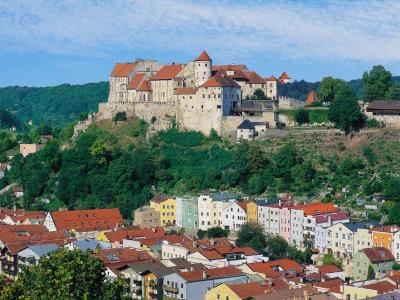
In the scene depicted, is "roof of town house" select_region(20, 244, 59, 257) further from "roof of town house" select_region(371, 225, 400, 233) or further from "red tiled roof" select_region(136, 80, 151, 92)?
"red tiled roof" select_region(136, 80, 151, 92)

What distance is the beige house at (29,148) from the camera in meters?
94.6

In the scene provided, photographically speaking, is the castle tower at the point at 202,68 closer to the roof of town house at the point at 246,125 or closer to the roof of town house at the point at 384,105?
the roof of town house at the point at 246,125

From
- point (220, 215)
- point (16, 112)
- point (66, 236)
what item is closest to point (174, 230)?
point (220, 215)

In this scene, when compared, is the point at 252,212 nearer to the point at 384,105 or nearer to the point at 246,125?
the point at 246,125

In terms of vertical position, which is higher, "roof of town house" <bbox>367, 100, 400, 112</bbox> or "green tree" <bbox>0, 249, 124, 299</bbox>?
"roof of town house" <bbox>367, 100, 400, 112</bbox>

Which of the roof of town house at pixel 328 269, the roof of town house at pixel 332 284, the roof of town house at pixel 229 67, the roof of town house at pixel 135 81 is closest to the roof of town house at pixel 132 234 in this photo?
the roof of town house at pixel 328 269

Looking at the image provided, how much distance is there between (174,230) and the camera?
66500 mm

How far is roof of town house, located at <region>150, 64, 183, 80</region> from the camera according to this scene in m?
82.0

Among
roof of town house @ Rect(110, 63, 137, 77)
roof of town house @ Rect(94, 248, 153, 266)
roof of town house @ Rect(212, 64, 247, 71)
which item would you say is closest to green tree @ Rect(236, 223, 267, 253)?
roof of town house @ Rect(94, 248, 153, 266)

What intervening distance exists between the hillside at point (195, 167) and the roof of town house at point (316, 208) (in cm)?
333

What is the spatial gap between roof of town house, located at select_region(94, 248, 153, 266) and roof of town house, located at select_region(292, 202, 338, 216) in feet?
39.2

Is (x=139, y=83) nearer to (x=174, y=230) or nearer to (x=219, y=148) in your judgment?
(x=219, y=148)

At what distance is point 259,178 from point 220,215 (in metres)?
5.56

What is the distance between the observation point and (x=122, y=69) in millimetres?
89812
